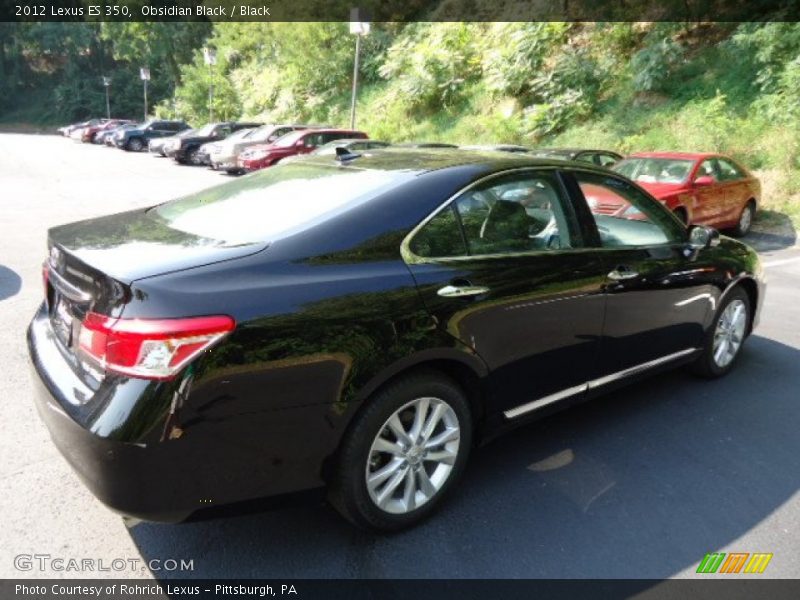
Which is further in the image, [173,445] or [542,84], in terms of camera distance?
[542,84]

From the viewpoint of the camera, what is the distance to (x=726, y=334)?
4.51 m

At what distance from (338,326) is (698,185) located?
8.69 m

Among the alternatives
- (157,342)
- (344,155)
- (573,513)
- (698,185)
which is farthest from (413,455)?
(698,185)

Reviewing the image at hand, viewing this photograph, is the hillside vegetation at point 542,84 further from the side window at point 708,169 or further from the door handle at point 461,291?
the door handle at point 461,291

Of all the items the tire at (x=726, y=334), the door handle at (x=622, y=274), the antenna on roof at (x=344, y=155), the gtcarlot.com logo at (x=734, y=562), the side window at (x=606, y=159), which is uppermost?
the antenna on roof at (x=344, y=155)

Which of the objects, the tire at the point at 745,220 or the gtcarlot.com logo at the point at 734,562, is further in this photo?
the tire at the point at 745,220

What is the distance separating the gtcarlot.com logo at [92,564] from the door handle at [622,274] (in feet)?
8.14

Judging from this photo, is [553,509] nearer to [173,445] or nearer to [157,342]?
[173,445]

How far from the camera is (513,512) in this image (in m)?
2.92

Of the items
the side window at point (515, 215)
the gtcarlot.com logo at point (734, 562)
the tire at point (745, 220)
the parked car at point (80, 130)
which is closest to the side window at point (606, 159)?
the tire at point (745, 220)

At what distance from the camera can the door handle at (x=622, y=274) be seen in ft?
11.3

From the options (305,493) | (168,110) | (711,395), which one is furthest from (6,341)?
(168,110)

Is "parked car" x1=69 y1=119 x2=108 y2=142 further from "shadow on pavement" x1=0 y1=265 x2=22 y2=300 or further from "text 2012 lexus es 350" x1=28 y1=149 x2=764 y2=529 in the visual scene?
"text 2012 lexus es 350" x1=28 y1=149 x2=764 y2=529

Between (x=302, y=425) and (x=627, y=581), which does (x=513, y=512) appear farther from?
(x=302, y=425)
